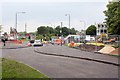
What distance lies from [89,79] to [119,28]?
65.3ft

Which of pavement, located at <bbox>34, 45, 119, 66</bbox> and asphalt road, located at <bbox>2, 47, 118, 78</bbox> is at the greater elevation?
pavement, located at <bbox>34, 45, 119, 66</bbox>

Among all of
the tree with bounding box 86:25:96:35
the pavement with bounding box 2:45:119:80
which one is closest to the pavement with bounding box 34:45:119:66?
the pavement with bounding box 2:45:119:80

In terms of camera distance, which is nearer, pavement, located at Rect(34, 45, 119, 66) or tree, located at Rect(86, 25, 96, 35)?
pavement, located at Rect(34, 45, 119, 66)

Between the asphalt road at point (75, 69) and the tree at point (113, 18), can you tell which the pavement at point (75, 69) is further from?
the tree at point (113, 18)

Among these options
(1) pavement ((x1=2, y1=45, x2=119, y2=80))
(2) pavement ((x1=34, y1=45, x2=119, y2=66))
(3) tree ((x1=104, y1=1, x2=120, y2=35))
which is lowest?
(1) pavement ((x1=2, y1=45, x2=119, y2=80))

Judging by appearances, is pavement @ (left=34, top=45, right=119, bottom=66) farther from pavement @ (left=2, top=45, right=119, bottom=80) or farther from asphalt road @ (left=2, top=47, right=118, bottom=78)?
asphalt road @ (left=2, top=47, right=118, bottom=78)

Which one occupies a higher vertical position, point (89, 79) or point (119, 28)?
point (119, 28)

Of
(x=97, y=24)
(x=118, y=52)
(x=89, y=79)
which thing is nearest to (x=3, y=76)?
(x=89, y=79)

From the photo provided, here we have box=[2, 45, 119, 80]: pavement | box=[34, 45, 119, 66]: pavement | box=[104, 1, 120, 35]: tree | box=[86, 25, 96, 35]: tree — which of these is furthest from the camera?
box=[86, 25, 96, 35]: tree

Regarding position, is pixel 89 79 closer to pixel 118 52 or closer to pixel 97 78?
pixel 97 78

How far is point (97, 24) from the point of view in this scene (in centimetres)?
15512

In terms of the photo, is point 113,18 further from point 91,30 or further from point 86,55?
point 91,30

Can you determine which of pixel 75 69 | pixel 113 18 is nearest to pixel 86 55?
pixel 113 18

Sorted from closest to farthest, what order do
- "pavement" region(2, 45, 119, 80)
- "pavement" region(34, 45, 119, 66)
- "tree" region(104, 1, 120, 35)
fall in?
1. "pavement" region(2, 45, 119, 80)
2. "pavement" region(34, 45, 119, 66)
3. "tree" region(104, 1, 120, 35)
